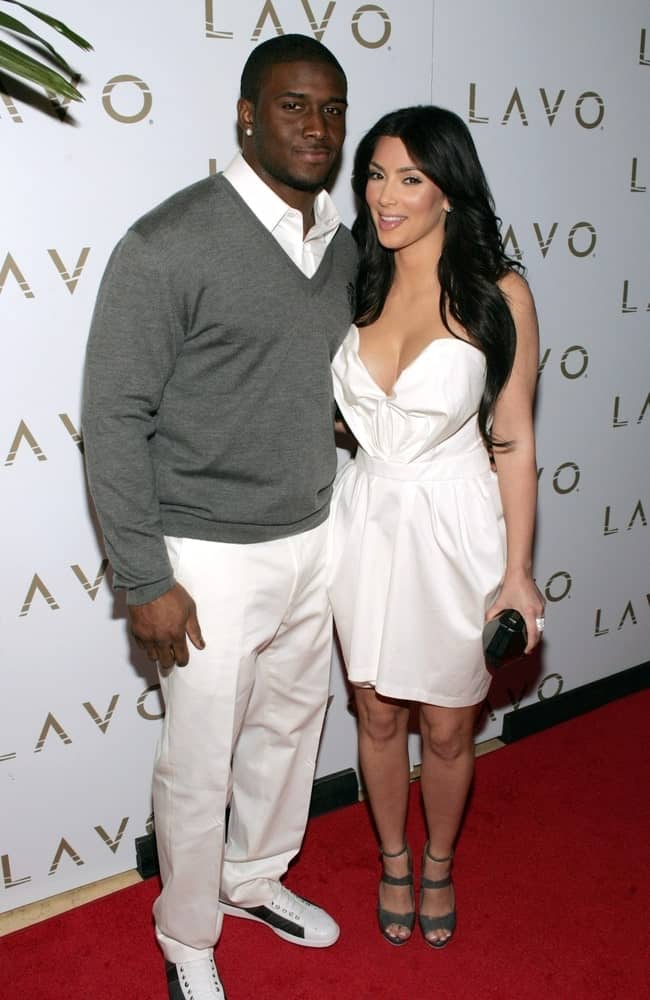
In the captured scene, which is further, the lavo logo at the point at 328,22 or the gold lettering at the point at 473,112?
the gold lettering at the point at 473,112

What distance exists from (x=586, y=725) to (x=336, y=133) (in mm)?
1999

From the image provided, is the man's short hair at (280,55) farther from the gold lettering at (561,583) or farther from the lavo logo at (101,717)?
the gold lettering at (561,583)

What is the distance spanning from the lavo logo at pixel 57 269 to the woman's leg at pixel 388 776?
1.03 metres

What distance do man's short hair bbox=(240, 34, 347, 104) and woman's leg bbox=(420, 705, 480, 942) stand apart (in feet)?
4.07

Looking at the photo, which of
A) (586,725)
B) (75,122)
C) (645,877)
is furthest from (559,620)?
(75,122)

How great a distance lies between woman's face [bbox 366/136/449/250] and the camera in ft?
5.98

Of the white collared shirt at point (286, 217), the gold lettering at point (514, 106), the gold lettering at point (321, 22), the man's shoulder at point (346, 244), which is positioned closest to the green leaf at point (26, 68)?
the white collared shirt at point (286, 217)

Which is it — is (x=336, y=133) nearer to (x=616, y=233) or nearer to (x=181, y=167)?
(x=181, y=167)

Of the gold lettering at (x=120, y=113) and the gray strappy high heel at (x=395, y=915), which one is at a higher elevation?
the gold lettering at (x=120, y=113)

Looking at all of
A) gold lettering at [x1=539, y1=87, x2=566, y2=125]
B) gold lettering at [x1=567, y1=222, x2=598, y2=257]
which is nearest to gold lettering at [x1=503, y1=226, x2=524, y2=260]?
gold lettering at [x1=567, y1=222, x2=598, y2=257]

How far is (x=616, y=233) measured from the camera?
270cm

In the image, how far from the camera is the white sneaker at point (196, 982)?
1915mm

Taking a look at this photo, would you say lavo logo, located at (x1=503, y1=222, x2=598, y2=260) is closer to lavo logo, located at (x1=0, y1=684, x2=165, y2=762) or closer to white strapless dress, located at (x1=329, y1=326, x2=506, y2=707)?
white strapless dress, located at (x1=329, y1=326, x2=506, y2=707)

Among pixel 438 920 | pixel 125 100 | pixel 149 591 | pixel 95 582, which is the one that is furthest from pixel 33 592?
pixel 438 920
